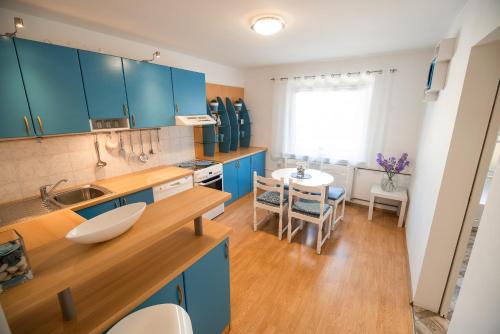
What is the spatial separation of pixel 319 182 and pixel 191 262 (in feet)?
6.87

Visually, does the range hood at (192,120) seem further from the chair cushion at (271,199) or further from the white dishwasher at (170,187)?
the chair cushion at (271,199)

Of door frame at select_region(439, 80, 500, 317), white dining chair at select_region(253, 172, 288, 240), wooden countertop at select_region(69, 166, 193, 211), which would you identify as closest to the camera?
door frame at select_region(439, 80, 500, 317)

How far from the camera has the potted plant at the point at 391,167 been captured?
10.5ft

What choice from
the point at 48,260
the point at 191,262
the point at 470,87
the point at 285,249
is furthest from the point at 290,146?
the point at 48,260

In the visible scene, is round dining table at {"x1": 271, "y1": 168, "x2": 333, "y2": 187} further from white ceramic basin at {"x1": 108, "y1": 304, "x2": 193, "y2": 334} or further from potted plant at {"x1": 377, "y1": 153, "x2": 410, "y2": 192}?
white ceramic basin at {"x1": 108, "y1": 304, "x2": 193, "y2": 334}

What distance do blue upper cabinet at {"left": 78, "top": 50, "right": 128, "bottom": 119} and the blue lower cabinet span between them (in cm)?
85

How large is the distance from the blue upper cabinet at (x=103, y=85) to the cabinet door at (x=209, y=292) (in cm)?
183

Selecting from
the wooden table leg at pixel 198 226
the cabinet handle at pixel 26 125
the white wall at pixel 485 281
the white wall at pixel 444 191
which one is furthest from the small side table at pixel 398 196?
the cabinet handle at pixel 26 125

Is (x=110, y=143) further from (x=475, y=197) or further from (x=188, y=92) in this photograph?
(x=475, y=197)

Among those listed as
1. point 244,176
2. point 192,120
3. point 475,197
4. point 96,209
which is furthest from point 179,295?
point 244,176

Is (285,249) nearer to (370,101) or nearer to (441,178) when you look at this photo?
(441,178)

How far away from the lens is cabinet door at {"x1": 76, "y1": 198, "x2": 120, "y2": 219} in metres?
1.92

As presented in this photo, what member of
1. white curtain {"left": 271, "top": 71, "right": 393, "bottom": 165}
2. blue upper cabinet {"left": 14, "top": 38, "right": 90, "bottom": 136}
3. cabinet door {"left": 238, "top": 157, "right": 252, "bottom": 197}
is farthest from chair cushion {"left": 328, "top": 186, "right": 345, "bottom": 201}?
blue upper cabinet {"left": 14, "top": 38, "right": 90, "bottom": 136}

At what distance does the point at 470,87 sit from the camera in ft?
4.72
